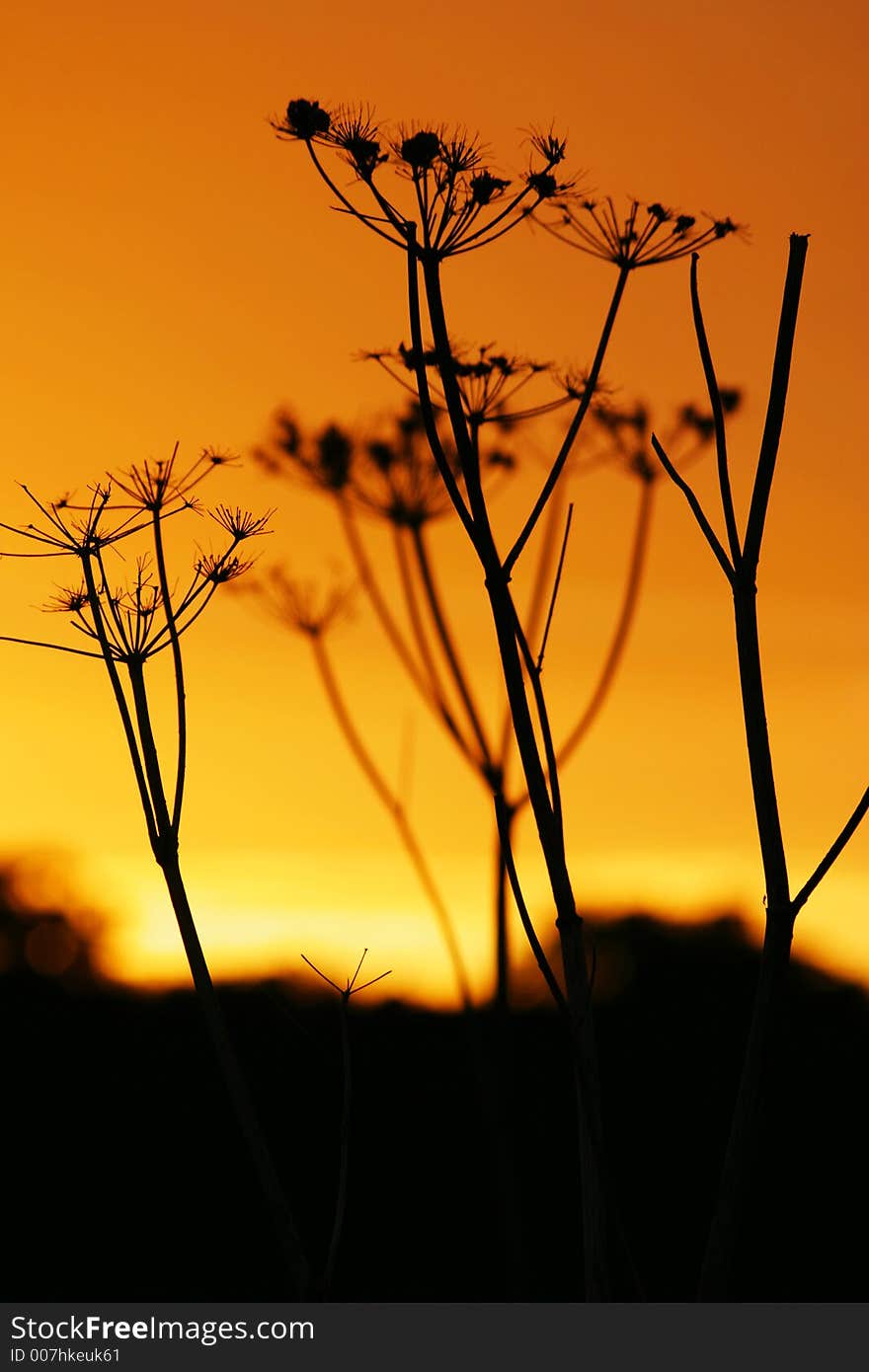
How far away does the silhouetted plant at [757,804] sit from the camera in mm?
3426

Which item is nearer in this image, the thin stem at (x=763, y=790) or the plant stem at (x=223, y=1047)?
the thin stem at (x=763, y=790)

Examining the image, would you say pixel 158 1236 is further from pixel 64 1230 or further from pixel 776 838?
pixel 776 838

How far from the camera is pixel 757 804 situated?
3.44 meters

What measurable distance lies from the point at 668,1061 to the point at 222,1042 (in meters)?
10.2

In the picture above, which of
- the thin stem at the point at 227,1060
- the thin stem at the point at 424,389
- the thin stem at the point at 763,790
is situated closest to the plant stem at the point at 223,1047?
the thin stem at the point at 227,1060

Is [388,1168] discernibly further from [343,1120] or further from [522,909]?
[522,909]

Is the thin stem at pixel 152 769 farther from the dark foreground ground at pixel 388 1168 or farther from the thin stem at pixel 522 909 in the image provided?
the dark foreground ground at pixel 388 1168

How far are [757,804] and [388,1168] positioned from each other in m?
7.78

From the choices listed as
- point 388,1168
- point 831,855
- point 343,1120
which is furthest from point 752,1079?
point 388,1168

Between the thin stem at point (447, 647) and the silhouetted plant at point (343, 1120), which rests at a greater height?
the thin stem at point (447, 647)

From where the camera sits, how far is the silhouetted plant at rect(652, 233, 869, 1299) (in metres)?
3.43

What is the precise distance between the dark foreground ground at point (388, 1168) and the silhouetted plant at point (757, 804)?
15.6ft

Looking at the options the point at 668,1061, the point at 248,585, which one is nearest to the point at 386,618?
the point at 248,585
